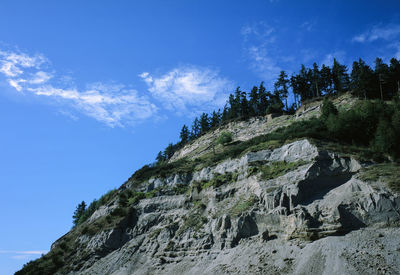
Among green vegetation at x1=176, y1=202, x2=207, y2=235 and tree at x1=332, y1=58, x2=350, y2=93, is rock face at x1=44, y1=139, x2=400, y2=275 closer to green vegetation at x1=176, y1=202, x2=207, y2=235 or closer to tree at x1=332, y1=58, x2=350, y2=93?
green vegetation at x1=176, y1=202, x2=207, y2=235

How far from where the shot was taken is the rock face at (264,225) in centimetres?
2177

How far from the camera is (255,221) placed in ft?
96.2

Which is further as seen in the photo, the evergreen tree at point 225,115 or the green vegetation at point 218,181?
the evergreen tree at point 225,115

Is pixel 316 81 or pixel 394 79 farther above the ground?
pixel 316 81

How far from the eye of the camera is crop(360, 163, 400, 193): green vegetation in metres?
24.2

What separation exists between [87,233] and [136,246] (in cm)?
1277

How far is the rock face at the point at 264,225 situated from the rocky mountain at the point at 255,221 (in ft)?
0.32

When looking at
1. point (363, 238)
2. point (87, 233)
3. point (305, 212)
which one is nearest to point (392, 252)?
point (363, 238)

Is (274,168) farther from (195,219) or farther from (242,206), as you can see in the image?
(195,219)

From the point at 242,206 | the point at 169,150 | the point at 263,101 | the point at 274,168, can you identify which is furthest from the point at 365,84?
the point at 169,150

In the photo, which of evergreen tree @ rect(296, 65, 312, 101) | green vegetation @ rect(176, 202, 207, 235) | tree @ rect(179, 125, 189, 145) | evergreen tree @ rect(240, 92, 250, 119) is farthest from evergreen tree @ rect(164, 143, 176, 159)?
green vegetation @ rect(176, 202, 207, 235)

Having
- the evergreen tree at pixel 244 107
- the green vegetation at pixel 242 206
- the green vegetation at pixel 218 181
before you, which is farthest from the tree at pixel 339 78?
the green vegetation at pixel 242 206

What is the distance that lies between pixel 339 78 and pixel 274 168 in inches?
2104

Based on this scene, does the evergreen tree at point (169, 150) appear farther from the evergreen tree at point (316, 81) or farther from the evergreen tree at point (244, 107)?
the evergreen tree at point (316, 81)
